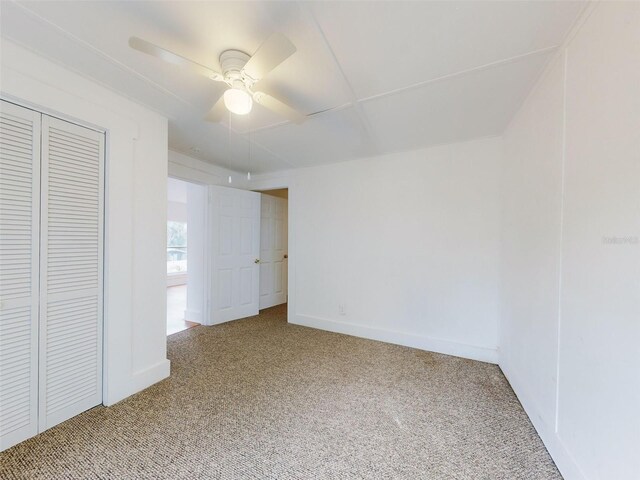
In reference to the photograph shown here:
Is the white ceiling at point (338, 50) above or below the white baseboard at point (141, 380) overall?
above

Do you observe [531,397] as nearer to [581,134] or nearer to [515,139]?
[581,134]

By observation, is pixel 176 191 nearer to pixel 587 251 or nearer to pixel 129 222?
pixel 129 222

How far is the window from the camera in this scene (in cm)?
769

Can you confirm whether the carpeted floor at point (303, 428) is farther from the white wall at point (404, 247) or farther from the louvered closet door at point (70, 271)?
the white wall at point (404, 247)

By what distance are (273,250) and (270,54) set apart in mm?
3812

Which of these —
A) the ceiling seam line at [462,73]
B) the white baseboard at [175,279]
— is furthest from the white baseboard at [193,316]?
the white baseboard at [175,279]

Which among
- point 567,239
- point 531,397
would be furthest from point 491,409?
point 567,239

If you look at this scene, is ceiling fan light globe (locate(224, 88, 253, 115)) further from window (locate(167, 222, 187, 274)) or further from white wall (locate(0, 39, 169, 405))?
window (locate(167, 222, 187, 274))

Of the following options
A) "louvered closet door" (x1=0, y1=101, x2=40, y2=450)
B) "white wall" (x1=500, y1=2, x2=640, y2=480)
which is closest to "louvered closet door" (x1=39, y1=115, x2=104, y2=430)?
"louvered closet door" (x1=0, y1=101, x2=40, y2=450)

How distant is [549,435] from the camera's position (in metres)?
1.54

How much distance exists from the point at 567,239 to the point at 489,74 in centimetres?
115

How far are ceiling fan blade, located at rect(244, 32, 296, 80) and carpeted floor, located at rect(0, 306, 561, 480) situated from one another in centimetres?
218

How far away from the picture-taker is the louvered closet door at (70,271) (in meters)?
1.67

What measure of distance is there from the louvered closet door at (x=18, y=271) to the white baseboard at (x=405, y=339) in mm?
2751
